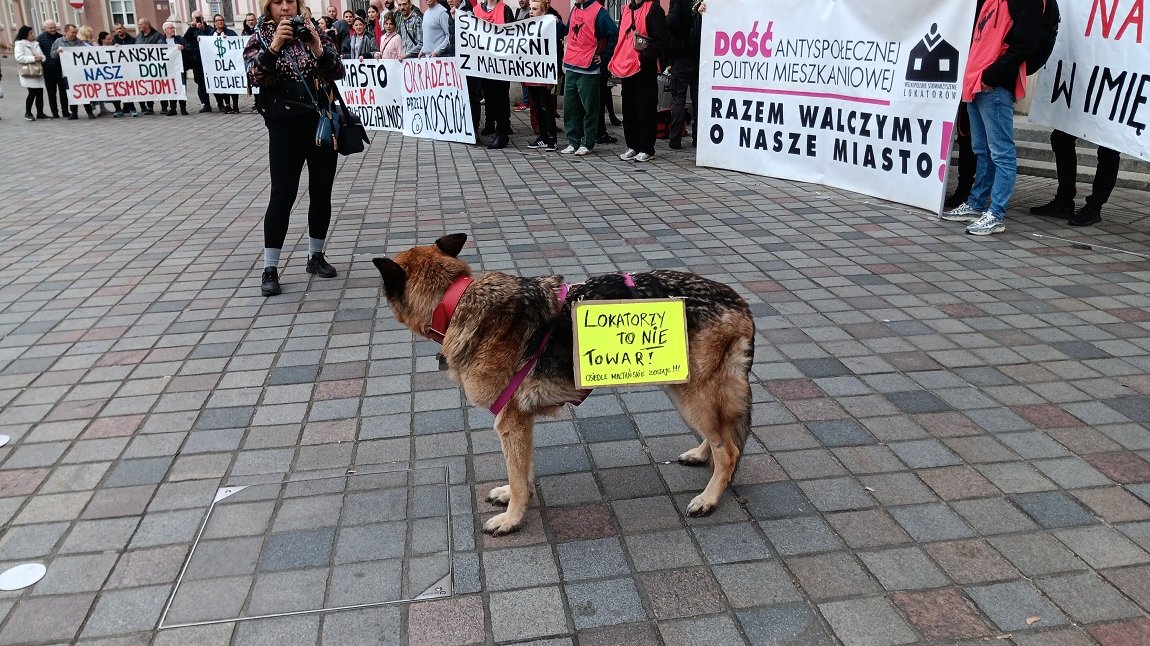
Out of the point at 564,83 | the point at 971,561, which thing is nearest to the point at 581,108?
the point at 564,83

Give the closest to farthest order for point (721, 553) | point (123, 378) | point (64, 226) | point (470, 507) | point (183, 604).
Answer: point (183, 604) → point (721, 553) → point (470, 507) → point (123, 378) → point (64, 226)

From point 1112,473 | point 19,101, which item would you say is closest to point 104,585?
point 1112,473

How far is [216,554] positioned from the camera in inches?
116

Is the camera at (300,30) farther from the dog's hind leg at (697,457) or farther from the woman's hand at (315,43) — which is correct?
the dog's hind leg at (697,457)

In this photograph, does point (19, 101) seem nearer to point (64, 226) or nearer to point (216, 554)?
point (64, 226)

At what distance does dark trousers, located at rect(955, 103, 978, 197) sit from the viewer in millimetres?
7746

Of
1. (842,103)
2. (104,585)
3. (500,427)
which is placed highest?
(842,103)

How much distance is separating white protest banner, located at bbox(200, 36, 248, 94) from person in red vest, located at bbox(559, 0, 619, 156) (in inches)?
411

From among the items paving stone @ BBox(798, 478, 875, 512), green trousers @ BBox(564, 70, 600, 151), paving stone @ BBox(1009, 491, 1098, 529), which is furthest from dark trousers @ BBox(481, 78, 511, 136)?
paving stone @ BBox(1009, 491, 1098, 529)

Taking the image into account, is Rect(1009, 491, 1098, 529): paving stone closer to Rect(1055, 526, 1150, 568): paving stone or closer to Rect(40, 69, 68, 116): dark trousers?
Rect(1055, 526, 1150, 568): paving stone

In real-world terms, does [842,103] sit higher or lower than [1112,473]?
higher

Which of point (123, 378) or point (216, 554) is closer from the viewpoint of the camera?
point (216, 554)

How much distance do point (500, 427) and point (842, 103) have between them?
681 cm

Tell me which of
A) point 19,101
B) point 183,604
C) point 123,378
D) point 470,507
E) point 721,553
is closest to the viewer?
point 183,604
